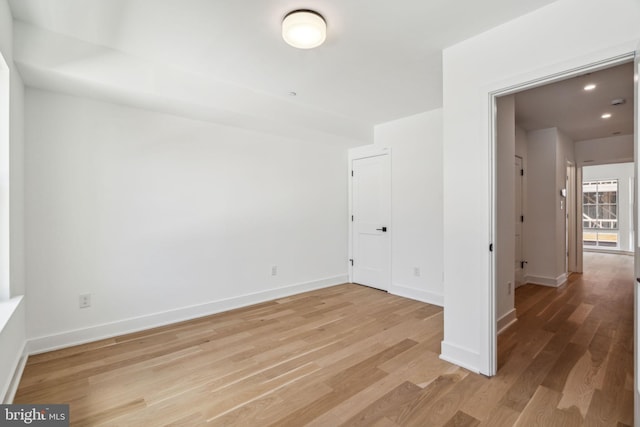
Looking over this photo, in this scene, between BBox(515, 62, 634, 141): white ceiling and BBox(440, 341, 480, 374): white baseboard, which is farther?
BBox(515, 62, 634, 141): white ceiling

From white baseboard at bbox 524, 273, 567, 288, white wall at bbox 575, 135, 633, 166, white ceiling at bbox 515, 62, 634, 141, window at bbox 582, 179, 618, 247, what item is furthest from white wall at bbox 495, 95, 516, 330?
window at bbox 582, 179, 618, 247

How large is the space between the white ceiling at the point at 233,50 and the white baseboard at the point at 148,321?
214 centimetres

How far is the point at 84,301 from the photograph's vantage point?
9.05ft

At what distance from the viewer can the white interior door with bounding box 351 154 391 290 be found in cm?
445

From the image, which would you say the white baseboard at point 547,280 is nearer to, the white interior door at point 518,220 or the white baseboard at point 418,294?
the white interior door at point 518,220

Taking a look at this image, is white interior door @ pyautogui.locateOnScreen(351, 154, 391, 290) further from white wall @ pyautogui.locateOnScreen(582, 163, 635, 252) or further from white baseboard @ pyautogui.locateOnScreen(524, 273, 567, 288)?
white wall @ pyautogui.locateOnScreen(582, 163, 635, 252)

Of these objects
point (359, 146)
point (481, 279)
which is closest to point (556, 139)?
point (359, 146)

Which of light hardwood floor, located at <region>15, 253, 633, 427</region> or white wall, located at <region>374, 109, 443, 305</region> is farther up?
white wall, located at <region>374, 109, 443, 305</region>

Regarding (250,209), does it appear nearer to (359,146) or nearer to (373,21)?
(359,146)

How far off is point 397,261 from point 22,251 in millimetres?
3991

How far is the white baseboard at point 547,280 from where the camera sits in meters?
4.75

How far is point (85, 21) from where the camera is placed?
6.89ft

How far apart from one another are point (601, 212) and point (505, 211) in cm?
871

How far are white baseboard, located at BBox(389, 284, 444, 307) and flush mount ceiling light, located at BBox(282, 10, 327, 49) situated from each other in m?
3.23
